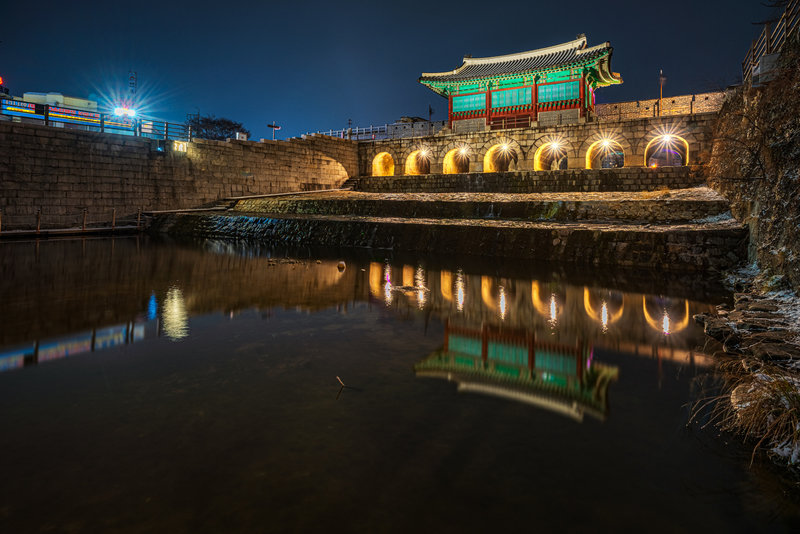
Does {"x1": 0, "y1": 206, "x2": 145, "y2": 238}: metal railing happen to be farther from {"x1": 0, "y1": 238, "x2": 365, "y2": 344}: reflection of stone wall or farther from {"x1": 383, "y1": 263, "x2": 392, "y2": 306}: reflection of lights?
{"x1": 383, "y1": 263, "x2": 392, "y2": 306}: reflection of lights

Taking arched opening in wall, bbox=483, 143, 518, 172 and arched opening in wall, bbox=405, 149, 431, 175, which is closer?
arched opening in wall, bbox=483, 143, 518, 172

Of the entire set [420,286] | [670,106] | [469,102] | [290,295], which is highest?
[469,102]

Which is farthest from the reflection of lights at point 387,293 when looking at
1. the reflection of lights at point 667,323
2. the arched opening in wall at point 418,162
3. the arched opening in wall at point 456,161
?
the arched opening in wall at point 418,162

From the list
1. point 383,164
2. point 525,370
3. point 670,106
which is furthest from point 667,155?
point 525,370

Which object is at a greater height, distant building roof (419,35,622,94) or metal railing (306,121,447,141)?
distant building roof (419,35,622,94)

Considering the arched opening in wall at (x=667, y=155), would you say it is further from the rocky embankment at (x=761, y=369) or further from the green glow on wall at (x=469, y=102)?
the rocky embankment at (x=761, y=369)

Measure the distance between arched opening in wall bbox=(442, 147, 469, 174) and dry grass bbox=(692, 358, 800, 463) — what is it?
26.7 m

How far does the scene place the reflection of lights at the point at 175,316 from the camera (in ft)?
15.5

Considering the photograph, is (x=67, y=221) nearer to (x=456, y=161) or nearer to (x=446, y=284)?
(x=446, y=284)

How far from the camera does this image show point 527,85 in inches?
1171

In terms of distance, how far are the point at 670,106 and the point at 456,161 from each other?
1473 cm

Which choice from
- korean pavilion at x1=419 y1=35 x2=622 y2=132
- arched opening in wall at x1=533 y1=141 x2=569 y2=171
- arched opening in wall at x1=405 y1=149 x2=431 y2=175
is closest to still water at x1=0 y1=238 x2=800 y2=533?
arched opening in wall at x1=533 y1=141 x2=569 y2=171

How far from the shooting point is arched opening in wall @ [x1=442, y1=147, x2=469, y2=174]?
94.9 ft

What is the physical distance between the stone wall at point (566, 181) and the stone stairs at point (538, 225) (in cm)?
5
